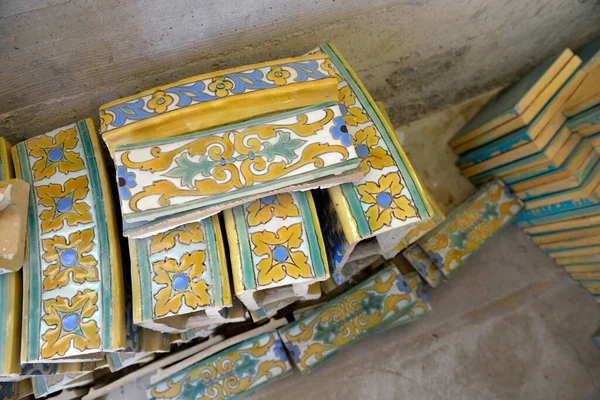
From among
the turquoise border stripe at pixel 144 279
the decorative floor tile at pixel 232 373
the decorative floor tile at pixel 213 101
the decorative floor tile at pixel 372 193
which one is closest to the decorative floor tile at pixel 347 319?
the decorative floor tile at pixel 232 373

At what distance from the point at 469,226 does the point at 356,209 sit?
1.12 m

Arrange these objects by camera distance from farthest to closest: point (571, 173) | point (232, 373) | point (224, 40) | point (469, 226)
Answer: point (469, 226) → point (571, 173) → point (232, 373) → point (224, 40)

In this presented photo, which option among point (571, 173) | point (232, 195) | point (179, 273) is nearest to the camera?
point (232, 195)

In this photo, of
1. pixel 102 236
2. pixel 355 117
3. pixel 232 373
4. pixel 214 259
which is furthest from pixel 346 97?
pixel 232 373

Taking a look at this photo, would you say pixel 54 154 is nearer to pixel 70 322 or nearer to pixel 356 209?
pixel 70 322

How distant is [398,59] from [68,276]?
5.64 ft

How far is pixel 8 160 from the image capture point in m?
1.45

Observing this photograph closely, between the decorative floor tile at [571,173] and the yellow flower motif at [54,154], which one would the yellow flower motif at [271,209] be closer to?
the yellow flower motif at [54,154]

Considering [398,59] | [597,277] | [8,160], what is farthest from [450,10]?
[8,160]

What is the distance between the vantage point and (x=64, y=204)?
1.40m

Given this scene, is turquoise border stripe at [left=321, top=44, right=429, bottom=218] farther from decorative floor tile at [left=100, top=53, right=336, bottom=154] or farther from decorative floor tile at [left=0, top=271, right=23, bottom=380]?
decorative floor tile at [left=0, top=271, right=23, bottom=380]

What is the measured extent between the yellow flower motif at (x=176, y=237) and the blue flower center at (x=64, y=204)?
30 centimetres

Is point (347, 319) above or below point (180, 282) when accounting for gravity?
below

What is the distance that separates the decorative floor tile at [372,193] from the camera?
4.36ft
